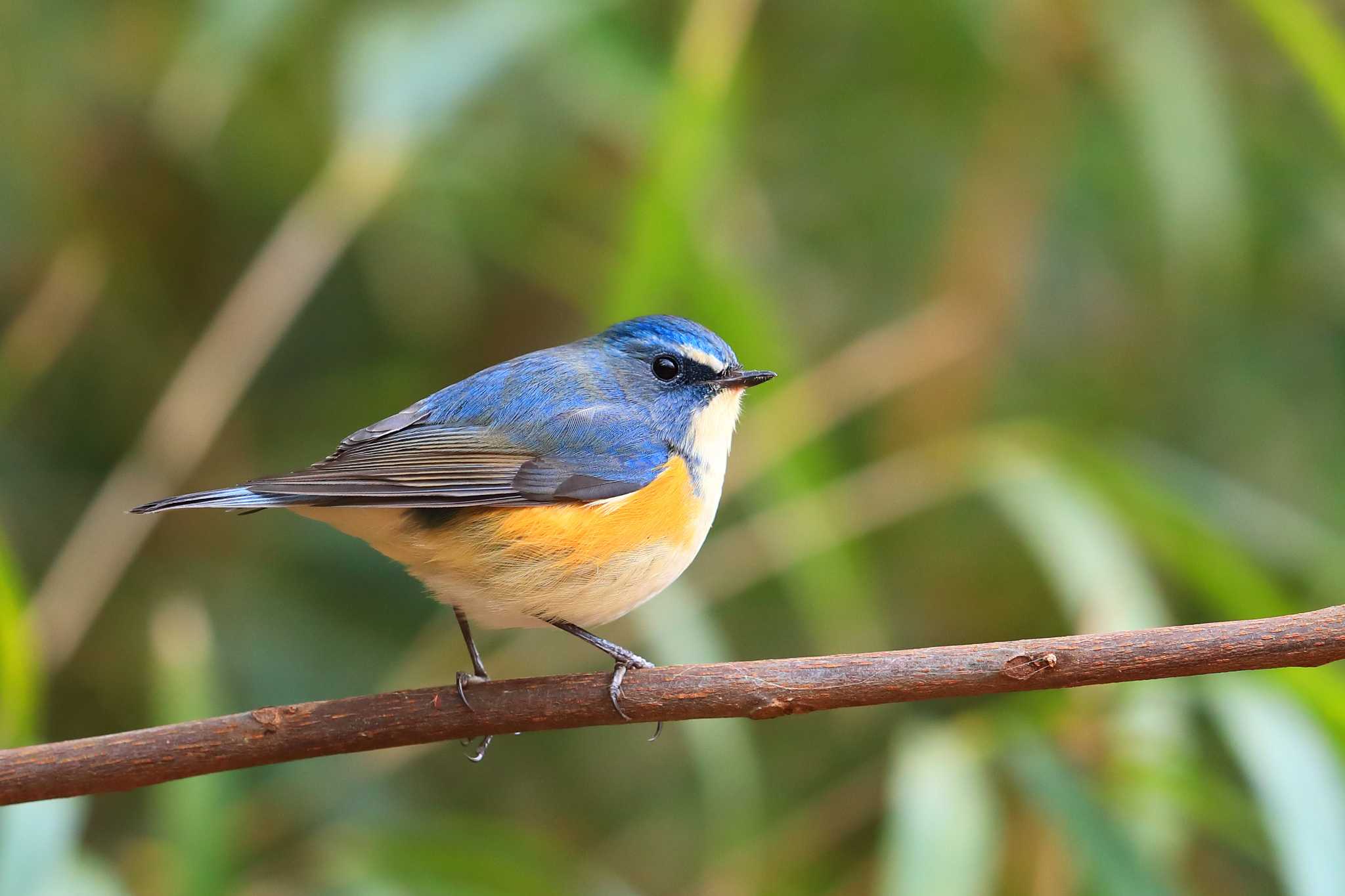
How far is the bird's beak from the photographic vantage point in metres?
2.35

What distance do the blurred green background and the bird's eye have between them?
43cm

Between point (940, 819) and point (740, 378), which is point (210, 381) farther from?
point (940, 819)

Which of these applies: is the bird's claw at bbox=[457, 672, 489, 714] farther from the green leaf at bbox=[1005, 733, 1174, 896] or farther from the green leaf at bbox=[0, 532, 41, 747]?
the green leaf at bbox=[1005, 733, 1174, 896]

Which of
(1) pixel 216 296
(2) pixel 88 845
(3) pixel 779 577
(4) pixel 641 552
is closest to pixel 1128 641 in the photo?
(4) pixel 641 552

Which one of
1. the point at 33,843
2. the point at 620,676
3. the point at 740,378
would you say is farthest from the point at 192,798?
the point at 740,378

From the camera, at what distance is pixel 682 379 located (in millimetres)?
2482

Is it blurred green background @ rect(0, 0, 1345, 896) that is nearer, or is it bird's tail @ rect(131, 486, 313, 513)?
bird's tail @ rect(131, 486, 313, 513)

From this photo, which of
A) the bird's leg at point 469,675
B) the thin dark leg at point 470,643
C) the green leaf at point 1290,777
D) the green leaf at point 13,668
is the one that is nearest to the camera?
the bird's leg at point 469,675

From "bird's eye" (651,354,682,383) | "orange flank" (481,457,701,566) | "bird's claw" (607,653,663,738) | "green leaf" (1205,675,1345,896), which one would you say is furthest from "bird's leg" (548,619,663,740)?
"green leaf" (1205,675,1345,896)

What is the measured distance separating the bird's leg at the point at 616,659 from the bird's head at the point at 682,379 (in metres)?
0.37

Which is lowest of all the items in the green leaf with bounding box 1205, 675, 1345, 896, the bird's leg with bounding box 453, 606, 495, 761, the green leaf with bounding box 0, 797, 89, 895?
the green leaf with bounding box 0, 797, 89, 895

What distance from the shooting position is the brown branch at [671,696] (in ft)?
5.47

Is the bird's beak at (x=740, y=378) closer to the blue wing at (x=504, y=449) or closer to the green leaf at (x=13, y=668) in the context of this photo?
the blue wing at (x=504, y=449)

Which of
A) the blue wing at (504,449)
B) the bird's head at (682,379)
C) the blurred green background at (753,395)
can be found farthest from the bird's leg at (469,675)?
the blurred green background at (753,395)
